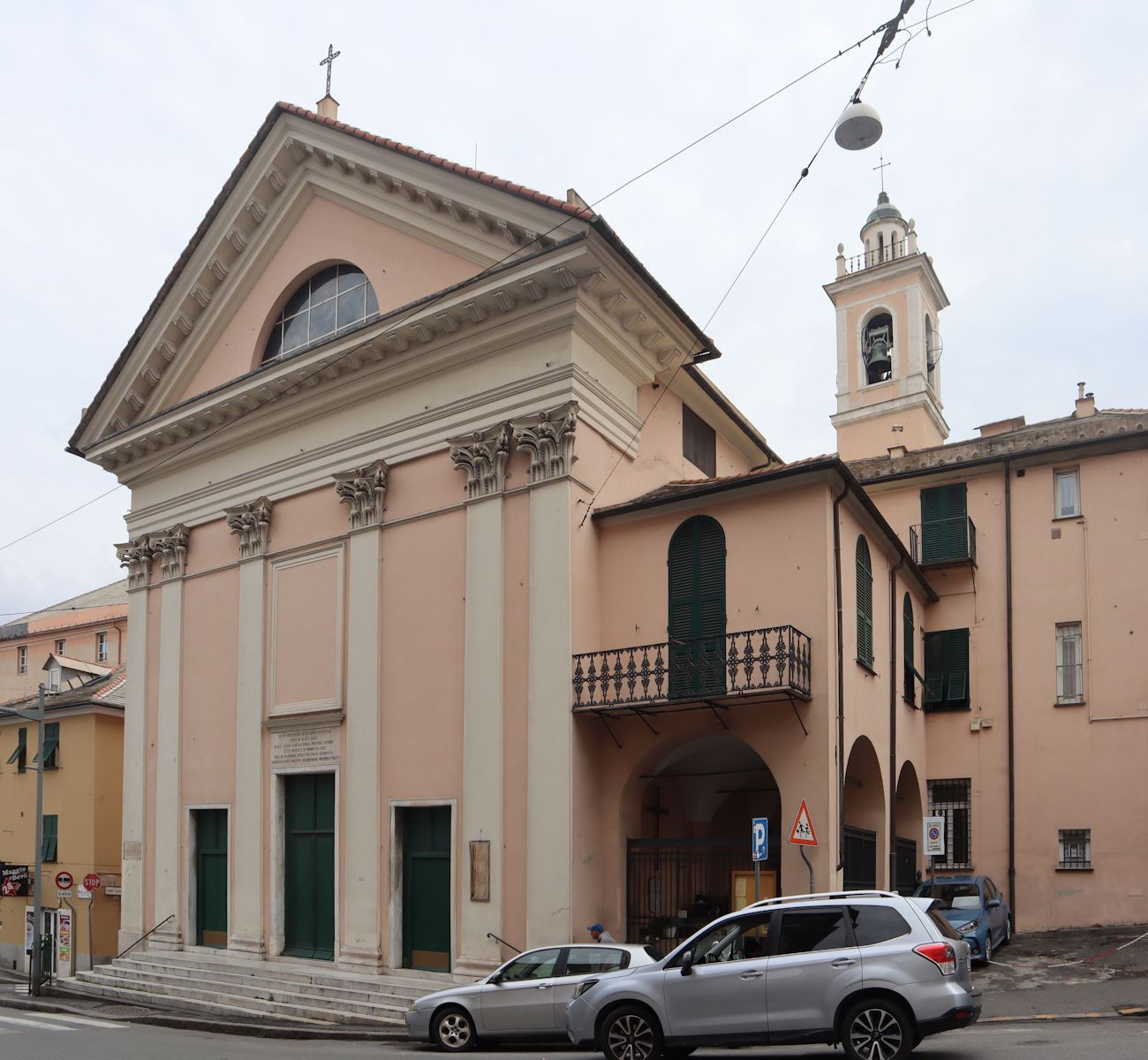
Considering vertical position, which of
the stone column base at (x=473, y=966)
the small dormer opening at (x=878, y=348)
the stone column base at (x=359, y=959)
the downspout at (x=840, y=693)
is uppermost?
the small dormer opening at (x=878, y=348)

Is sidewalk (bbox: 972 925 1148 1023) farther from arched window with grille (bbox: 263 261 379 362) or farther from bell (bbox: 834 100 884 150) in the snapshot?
arched window with grille (bbox: 263 261 379 362)

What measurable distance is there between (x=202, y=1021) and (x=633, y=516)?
10024 mm

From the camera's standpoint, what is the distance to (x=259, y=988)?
19734 mm

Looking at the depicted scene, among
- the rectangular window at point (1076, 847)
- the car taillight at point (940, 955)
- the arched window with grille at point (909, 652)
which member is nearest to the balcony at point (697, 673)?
the car taillight at point (940, 955)

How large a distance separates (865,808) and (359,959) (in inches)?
332

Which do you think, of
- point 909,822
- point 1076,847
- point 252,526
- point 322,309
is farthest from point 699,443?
point 1076,847

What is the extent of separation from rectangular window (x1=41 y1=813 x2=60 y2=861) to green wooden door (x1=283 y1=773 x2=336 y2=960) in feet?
36.1

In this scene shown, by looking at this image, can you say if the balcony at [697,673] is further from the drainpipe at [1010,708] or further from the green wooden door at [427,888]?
the drainpipe at [1010,708]

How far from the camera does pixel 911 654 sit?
75.1 feet

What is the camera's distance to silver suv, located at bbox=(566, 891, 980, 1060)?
10125 millimetres

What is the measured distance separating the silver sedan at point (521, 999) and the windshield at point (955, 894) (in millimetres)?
7212

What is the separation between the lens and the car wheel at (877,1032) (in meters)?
10.1

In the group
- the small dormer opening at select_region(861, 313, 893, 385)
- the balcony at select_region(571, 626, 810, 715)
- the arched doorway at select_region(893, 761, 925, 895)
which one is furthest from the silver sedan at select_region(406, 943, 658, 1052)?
the small dormer opening at select_region(861, 313, 893, 385)

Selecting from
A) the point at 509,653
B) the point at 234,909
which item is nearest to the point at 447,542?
the point at 509,653
